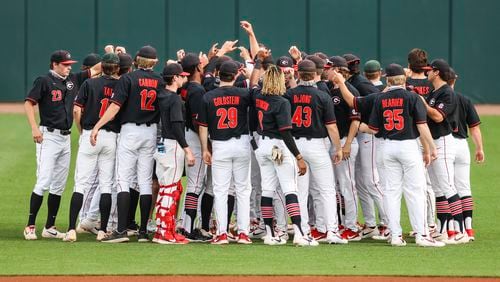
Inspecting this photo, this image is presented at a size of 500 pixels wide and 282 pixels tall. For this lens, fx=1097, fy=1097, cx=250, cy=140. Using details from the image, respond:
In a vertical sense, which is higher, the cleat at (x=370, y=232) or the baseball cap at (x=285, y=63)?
the baseball cap at (x=285, y=63)

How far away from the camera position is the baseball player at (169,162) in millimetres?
11105

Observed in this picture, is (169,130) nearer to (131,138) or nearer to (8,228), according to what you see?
(131,138)

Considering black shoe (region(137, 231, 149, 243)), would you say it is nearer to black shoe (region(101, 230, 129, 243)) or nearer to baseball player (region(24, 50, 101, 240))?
black shoe (region(101, 230, 129, 243))

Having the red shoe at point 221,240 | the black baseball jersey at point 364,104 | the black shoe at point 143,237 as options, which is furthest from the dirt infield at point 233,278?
the black baseball jersey at point 364,104

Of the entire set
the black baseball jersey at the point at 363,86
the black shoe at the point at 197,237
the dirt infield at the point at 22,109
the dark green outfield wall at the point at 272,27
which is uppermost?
the dark green outfield wall at the point at 272,27

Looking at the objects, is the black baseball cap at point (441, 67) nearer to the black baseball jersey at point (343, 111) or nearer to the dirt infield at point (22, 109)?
the black baseball jersey at point (343, 111)

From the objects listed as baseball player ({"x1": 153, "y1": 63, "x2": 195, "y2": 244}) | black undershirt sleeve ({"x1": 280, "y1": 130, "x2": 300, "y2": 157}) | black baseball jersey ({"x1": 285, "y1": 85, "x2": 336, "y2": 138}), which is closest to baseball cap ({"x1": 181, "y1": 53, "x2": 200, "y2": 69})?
baseball player ({"x1": 153, "y1": 63, "x2": 195, "y2": 244})

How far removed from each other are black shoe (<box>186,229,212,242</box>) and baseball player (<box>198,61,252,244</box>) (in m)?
0.27

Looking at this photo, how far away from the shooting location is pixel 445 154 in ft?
37.6

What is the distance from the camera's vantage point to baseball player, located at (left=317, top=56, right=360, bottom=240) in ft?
38.5

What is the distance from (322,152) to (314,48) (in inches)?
592

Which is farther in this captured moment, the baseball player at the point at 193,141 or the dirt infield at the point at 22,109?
the dirt infield at the point at 22,109

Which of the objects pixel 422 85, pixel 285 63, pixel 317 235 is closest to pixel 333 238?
pixel 317 235

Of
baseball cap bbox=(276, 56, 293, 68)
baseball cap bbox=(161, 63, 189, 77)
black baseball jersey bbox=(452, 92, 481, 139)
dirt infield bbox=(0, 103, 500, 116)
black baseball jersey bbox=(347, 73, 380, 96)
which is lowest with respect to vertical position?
dirt infield bbox=(0, 103, 500, 116)
